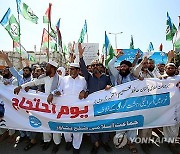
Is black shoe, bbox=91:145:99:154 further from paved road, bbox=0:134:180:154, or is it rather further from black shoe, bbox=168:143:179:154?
black shoe, bbox=168:143:179:154

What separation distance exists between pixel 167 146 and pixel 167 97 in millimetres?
1148

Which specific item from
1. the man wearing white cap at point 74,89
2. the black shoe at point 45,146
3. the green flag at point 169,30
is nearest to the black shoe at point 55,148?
the black shoe at point 45,146

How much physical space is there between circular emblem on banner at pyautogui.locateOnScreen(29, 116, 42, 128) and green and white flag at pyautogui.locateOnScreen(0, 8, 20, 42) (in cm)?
733

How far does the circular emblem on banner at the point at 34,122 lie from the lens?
536 cm

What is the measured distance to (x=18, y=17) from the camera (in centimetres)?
1246

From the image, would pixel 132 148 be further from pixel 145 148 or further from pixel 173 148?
pixel 173 148

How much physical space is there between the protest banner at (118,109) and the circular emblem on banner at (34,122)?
0.24 feet

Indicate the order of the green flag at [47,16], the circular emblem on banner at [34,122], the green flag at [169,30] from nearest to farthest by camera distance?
the circular emblem on banner at [34,122]
the green flag at [169,30]
the green flag at [47,16]

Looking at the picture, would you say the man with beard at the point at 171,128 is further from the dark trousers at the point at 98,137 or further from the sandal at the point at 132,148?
the dark trousers at the point at 98,137

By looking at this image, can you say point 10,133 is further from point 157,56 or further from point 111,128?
point 157,56

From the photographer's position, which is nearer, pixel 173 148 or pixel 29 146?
pixel 173 148

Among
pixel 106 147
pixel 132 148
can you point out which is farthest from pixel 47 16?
pixel 132 148

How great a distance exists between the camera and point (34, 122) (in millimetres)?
5387

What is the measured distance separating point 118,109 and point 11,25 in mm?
8807
